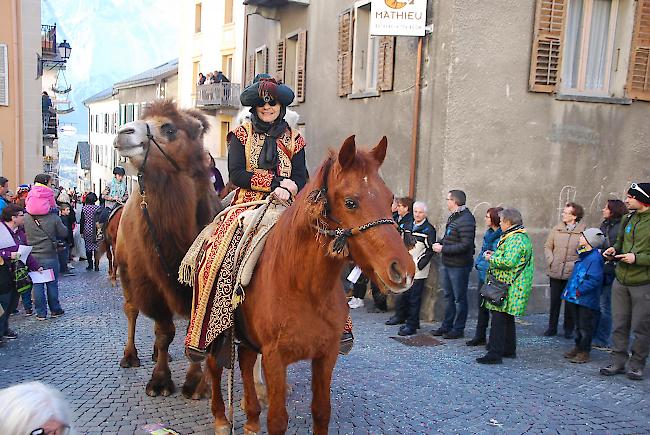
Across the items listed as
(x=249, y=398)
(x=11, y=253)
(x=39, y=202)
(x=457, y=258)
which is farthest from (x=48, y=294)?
(x=457, y=258)

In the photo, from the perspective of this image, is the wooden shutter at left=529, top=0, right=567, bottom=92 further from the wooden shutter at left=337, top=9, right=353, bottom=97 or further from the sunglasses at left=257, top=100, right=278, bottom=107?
the sunglasses at left=257, top=100, right=278, bottom=107

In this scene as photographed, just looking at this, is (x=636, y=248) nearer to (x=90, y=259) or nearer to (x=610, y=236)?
(x=610, y=236)

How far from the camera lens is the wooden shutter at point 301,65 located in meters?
14.7

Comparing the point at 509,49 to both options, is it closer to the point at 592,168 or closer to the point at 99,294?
the point at 592,168

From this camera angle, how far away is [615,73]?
967 cm

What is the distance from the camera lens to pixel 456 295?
7812 mm

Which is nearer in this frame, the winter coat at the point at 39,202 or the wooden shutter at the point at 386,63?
the winter coat at the point at 39,202

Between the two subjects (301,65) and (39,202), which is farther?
(301,65)

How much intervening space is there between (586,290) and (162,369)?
4.99 metres

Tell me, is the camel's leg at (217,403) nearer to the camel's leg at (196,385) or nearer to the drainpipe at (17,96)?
the camel's leg at (196,385)

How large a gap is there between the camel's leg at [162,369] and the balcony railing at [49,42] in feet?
85.0

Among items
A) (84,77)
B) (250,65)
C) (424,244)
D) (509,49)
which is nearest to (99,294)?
(424,244)

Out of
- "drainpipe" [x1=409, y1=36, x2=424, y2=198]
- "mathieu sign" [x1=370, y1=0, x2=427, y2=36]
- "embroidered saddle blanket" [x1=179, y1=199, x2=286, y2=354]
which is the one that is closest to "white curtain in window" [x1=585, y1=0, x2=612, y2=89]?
"drainpipe" [x1=409, y1=36, x2=424, y2=198]

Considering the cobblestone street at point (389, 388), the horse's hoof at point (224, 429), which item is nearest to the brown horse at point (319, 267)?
the horse's hoof at point (224, 429)
